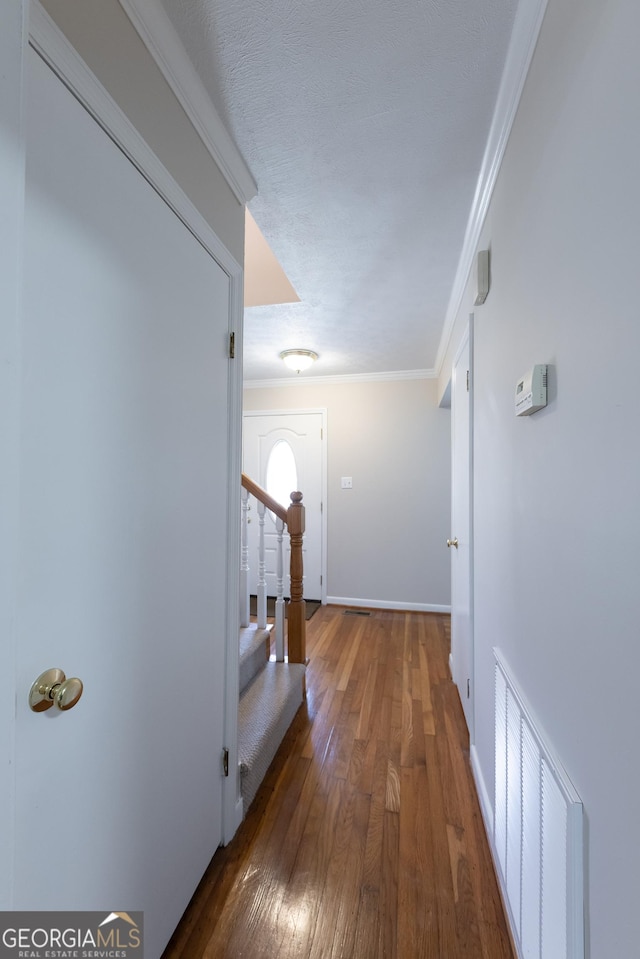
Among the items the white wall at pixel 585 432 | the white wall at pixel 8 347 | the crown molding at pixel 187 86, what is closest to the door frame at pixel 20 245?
the white wall at pixel 8 347

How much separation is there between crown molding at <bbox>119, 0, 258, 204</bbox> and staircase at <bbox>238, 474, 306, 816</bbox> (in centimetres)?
141

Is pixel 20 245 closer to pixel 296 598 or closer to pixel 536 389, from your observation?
pixel 536 389

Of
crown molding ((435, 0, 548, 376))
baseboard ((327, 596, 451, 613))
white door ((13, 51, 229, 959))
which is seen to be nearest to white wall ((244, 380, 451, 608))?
baseboard ((327, 596, 451, 613))

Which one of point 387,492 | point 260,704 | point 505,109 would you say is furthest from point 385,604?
point 505,109

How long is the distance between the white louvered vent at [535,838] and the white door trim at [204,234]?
2.86 ft

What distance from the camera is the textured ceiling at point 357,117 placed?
0.96m

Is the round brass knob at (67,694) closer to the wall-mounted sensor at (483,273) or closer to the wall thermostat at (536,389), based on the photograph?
the wall thermostat at (536,389)

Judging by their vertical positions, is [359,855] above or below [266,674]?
below

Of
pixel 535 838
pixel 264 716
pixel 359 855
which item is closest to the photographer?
pixel 535 838

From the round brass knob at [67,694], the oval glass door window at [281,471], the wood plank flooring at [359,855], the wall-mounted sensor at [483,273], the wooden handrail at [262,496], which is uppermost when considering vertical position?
the wall-mounted sensor at [483,273]

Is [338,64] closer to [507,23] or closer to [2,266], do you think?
[507,23]

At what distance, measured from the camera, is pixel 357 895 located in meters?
1.18

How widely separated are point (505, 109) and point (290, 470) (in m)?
3.36

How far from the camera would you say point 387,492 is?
13.0 feet
